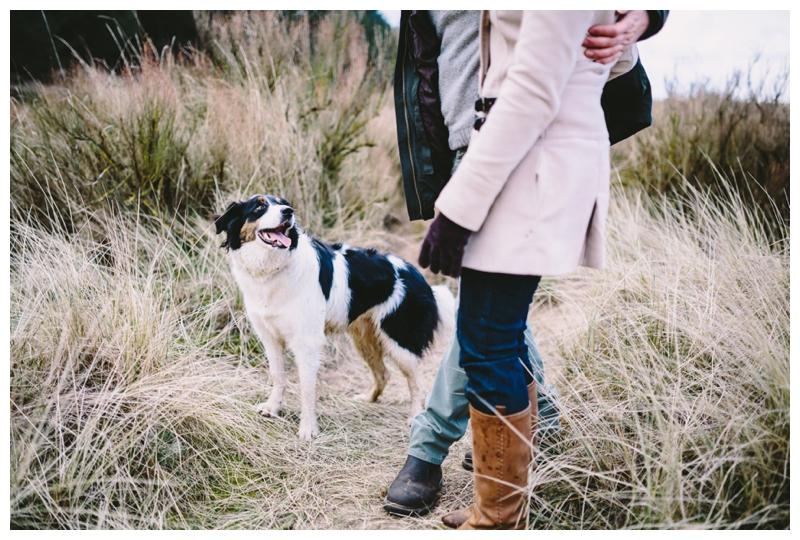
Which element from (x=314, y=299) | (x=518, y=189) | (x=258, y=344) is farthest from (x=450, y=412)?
(x=258, y=344)

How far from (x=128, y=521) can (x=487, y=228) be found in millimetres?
1562

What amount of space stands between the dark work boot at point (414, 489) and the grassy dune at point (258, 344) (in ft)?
0.24

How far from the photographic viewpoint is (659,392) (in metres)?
2.22

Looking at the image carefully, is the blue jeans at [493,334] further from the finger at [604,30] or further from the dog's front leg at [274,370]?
the dog's front leg at [274,370]

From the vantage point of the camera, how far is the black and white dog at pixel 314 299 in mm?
2834

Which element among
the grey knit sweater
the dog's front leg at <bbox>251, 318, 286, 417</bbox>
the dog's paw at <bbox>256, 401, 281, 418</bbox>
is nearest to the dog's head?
the dog's front leg at <bbox>251, 318, 286, 417</bbox>

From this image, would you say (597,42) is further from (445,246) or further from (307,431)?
(307,431)

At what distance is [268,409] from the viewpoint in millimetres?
2971

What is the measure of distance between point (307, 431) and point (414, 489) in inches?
32.8

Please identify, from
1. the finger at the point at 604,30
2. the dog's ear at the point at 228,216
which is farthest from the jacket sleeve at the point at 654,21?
the dog's ear at the point at 228,216

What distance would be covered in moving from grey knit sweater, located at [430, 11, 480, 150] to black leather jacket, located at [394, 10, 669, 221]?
1.7 inches

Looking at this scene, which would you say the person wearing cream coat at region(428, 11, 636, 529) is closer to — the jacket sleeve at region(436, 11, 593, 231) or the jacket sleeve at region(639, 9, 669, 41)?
the jacket sleeve at region(436, 11, 593, 231)
